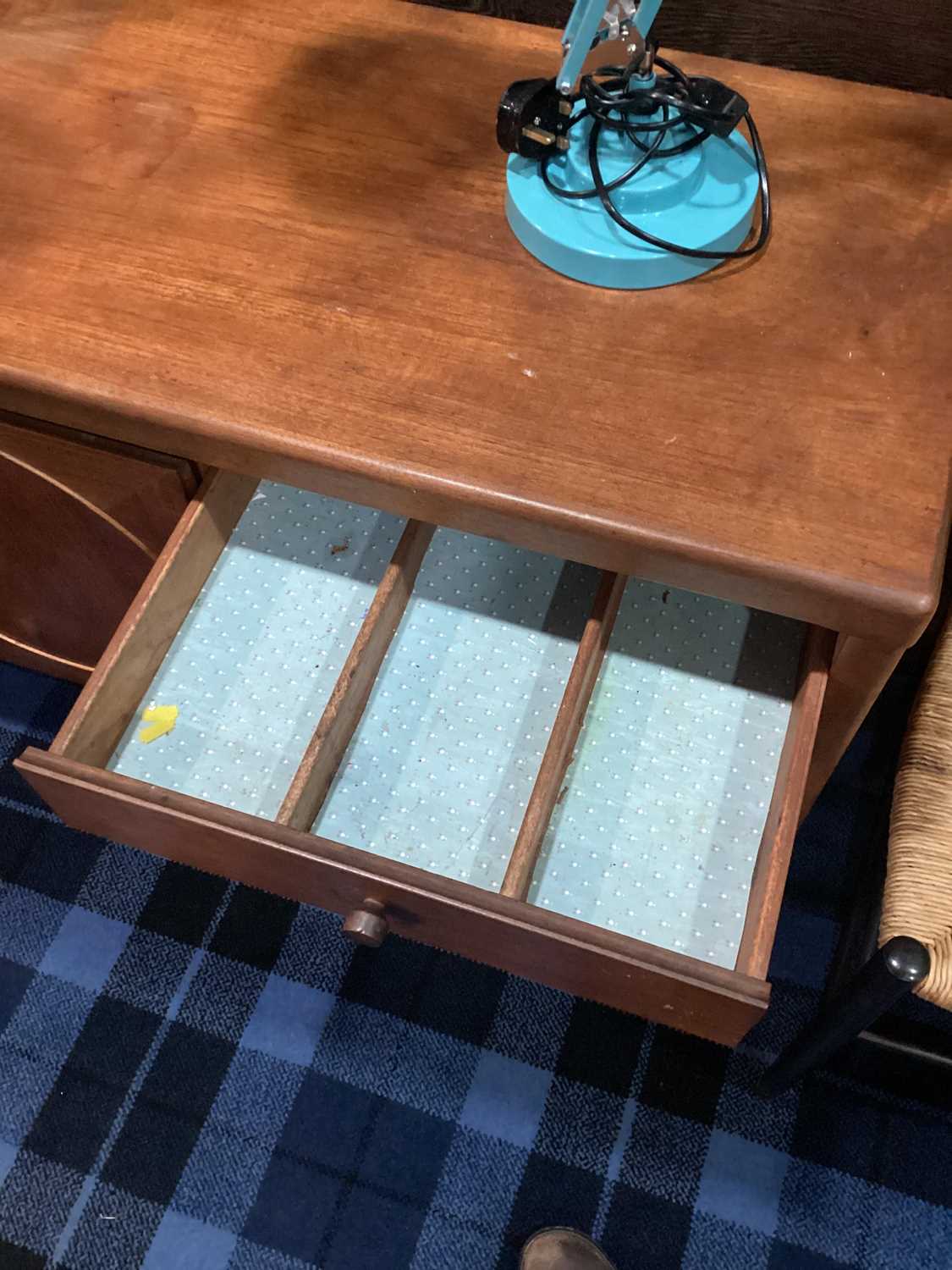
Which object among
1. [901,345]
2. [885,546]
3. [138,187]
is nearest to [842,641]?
[885,546]

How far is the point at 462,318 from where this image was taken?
70 cm

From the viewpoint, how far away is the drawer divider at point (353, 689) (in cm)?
79

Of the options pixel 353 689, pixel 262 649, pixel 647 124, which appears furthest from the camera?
pixel 262 649

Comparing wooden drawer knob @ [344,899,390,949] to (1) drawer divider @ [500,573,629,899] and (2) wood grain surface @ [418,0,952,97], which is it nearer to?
(1) drawer divider @ [500,573,629,899]

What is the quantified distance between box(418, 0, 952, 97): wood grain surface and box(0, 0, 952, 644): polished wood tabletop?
3 centimetres

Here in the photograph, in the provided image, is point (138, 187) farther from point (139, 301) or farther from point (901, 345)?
point (901, 345)

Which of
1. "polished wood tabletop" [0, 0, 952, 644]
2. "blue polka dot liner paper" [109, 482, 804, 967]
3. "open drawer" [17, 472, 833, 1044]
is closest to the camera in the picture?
"polished wood tabletop" [0, 0, 952, 644]

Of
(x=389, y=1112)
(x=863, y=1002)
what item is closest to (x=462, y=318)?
(x=863, y=1002)

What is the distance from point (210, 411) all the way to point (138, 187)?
0.74 feet

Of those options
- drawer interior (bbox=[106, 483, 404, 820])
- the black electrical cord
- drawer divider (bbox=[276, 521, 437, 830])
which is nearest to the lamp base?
the black electrical cord

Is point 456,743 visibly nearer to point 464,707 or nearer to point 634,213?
point 464,707

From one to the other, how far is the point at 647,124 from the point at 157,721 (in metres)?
0.63

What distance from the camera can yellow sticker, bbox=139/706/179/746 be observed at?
0.90 meters

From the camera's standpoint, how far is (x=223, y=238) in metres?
0.74
